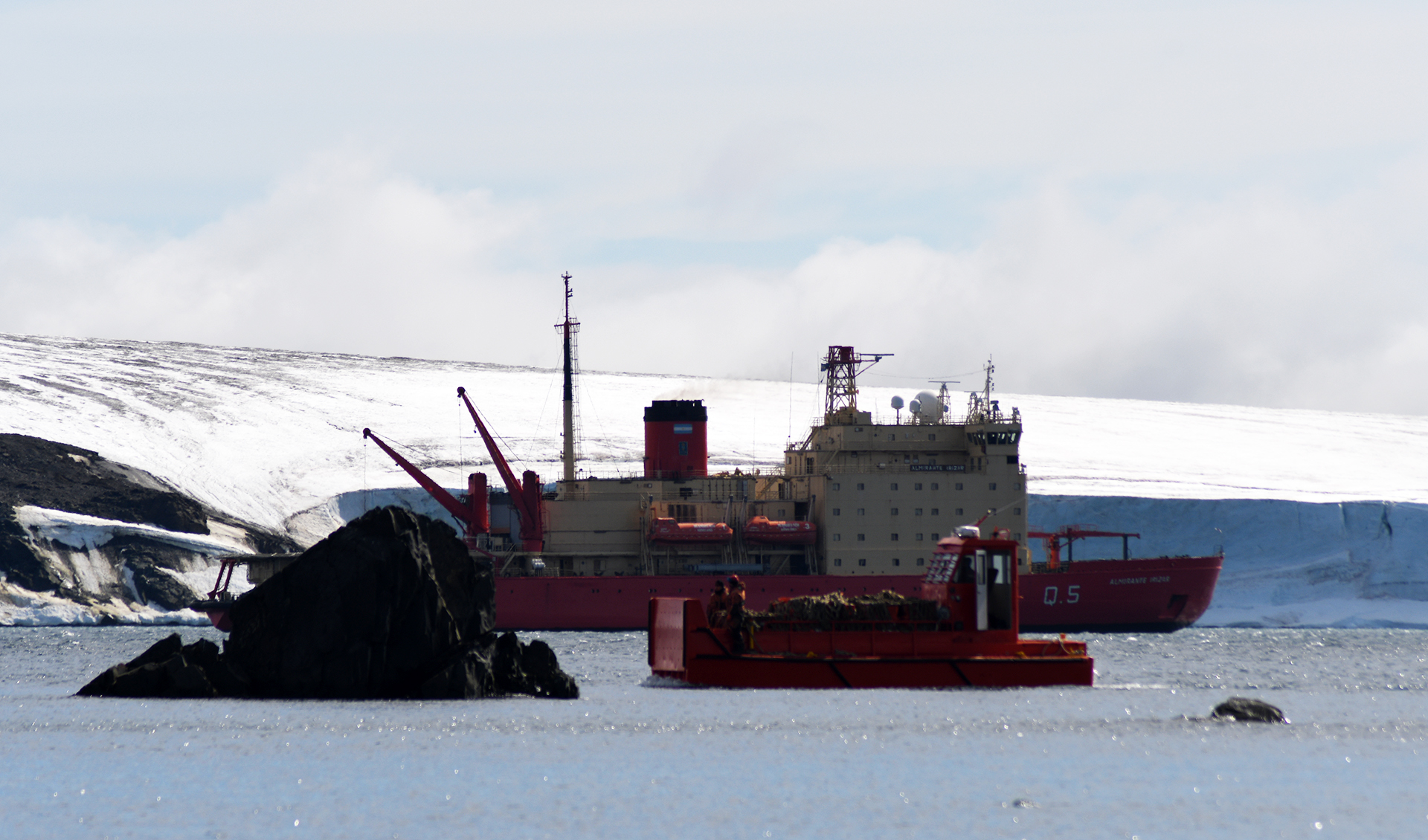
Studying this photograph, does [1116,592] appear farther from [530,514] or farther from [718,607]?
[718,607]

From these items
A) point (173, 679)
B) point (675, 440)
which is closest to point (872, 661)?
point (173, 679)

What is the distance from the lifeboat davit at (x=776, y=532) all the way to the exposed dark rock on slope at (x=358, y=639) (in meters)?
26.8

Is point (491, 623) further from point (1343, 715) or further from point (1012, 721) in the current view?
point (1343, 715)

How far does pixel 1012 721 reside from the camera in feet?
84.4

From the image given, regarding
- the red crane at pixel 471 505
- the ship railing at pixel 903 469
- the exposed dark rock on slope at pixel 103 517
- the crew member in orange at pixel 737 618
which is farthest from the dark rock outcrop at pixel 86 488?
the crew member in orange at pixel 737 618

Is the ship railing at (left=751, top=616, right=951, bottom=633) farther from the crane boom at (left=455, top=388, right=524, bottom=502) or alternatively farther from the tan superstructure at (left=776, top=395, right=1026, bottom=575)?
the crane boom at (left=455, top=388, right=524, bottom=502)

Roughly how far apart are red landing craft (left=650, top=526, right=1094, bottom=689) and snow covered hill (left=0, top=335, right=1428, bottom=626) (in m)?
35.2

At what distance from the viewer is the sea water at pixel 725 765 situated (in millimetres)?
17000

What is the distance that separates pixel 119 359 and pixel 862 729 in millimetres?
91568

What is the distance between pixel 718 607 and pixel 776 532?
25027 mm

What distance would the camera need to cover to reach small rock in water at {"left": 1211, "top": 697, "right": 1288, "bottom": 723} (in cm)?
2622

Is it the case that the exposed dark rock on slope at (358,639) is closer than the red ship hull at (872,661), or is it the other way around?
the exposed dark rock on slope at (358,639)

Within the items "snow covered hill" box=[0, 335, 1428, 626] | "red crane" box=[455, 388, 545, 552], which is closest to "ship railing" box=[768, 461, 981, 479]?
"red crane" box=[455, 388, 545, 552]

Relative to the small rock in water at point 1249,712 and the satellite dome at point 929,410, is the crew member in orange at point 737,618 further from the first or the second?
the satellite dome at point 929,410
